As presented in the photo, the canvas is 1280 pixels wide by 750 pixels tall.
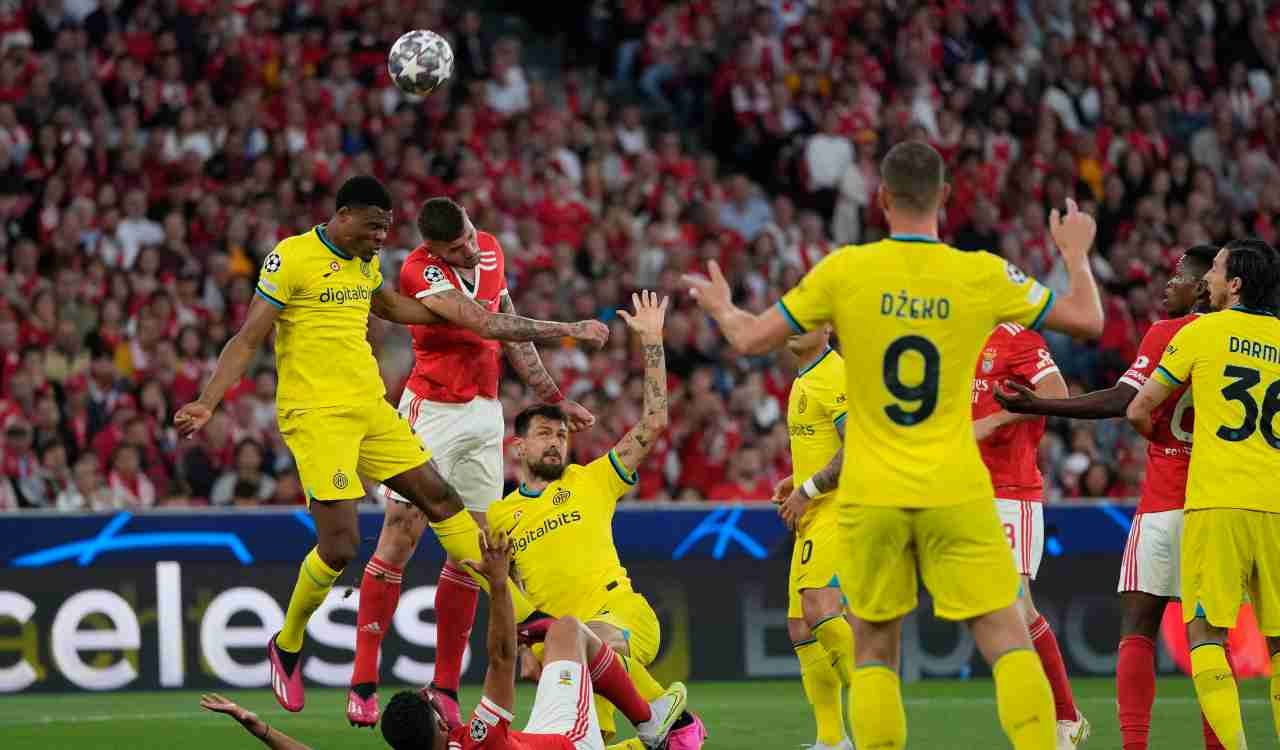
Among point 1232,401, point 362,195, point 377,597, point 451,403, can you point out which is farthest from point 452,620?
point 1232,401

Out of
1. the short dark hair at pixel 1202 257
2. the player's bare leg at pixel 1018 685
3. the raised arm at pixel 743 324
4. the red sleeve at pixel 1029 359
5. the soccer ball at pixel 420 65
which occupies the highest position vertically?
the soccer ball at pixel 420 65

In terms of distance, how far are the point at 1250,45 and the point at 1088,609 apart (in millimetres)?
10845

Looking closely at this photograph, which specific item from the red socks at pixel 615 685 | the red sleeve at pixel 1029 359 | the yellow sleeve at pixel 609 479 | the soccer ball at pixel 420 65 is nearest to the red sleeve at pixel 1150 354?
the red sleeve at pixel 1029 359

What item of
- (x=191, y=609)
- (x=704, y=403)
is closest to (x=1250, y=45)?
(x=704, y=403)

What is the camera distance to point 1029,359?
9.49 metres

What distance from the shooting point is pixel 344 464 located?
368 inches

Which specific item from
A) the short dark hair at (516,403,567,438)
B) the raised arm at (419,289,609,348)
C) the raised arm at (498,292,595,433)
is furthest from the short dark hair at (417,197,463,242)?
the short dark hair at (516,403,567,438)

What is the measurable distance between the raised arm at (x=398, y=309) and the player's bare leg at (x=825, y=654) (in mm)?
2457

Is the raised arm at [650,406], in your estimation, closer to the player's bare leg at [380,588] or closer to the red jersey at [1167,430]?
the player's bare leg at [380,588]

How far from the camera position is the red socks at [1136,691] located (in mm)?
8484

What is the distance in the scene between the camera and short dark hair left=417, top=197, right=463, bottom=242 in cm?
979

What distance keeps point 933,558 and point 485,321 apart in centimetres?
353

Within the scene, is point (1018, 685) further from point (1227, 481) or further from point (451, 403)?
point (451, 403)

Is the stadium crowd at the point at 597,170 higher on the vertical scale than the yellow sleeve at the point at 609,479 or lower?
higher
